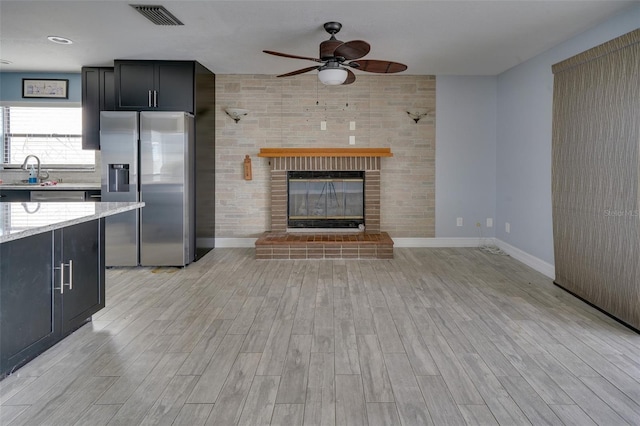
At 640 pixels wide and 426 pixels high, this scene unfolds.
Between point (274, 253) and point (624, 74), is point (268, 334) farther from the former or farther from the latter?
point (624, 74)

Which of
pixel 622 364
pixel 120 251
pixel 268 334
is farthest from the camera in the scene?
pixel 120 251

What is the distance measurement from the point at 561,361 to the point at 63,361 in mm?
2868

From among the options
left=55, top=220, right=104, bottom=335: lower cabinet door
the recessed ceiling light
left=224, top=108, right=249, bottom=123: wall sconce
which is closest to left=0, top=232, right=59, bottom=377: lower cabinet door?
left=55, top=220, right=104, bottom=335: lower cabinet door

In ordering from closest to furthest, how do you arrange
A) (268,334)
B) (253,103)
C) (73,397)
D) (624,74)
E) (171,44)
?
(73,397) < (268,334) < (624,74) < (171,44) < (253,103)

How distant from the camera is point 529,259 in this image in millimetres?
4613

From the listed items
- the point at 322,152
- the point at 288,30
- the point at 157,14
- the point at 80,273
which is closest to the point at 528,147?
the point at 322,152

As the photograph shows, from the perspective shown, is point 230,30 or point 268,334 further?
point 230,30

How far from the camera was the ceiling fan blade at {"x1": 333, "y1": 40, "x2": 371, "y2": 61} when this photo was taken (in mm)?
3066

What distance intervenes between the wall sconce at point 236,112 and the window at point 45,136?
2.01 metres

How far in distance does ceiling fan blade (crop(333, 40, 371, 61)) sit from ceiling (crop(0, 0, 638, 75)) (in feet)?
1.09

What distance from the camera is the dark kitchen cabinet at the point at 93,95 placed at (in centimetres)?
502

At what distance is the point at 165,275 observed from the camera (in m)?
4.32

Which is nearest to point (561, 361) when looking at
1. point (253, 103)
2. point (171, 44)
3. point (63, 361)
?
point (63, 361)

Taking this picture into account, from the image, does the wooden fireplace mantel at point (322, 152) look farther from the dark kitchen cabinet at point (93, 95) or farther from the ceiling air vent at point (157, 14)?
the ceiling air vent at point (157, 14)
